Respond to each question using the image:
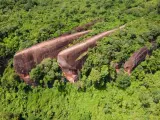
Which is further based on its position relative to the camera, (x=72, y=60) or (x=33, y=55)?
(x=33, y=55)

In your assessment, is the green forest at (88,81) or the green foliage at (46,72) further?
the green foliage at (46,72)

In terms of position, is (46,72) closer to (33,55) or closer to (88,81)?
(33,55)

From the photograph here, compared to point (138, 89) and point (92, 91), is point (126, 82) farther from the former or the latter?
point (92, 91)

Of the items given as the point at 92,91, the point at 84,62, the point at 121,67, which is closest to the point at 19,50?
the point at 84,62

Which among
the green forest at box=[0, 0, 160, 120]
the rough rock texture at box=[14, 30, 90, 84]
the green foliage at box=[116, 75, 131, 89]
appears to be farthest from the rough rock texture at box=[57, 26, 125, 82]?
the green foliage at box=[116, 75, 131, 89]

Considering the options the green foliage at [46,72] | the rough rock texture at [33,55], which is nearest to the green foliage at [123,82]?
the green foliage at [46,72]

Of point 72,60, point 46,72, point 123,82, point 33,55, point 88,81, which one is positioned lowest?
point 123,82

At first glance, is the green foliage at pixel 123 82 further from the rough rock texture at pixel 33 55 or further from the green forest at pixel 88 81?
the rough rock texture at pixel 33 55

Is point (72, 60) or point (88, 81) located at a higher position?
point (72, 60)

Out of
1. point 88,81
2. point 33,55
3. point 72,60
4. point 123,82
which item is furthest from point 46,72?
point 123,82
